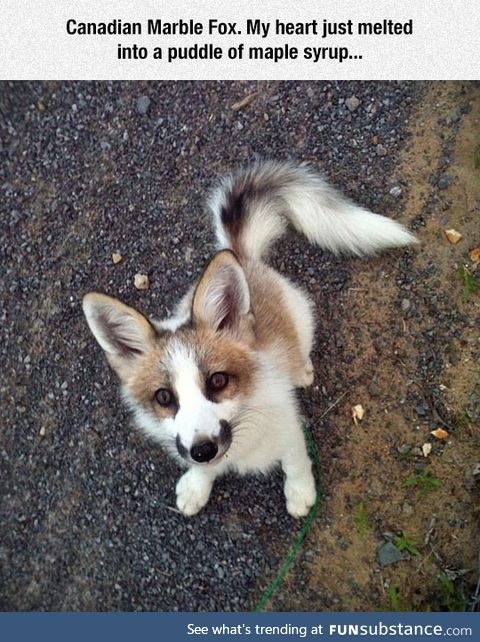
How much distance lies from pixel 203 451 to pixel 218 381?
226 millimetres

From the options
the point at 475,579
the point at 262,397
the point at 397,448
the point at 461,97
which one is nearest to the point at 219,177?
the point at 461,97

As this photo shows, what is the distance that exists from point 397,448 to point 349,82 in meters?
1.56

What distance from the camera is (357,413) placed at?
91.5 inches

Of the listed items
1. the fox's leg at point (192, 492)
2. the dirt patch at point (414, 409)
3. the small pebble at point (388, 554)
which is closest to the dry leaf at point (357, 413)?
the dirt patch at point (414, 409)

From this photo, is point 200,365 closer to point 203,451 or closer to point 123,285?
point 203,451

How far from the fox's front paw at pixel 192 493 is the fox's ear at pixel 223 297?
0.77 m

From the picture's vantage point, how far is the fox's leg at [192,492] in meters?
2.32

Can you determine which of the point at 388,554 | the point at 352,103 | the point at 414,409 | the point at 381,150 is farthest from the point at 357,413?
the point at 352,103

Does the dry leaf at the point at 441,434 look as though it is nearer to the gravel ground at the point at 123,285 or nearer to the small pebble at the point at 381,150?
the gravel ground at the point at 123,285

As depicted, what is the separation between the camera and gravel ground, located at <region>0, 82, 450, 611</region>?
2.39 metres

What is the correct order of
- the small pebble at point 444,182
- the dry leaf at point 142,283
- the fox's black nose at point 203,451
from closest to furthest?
the fox's black nose at point 203,451
the small pebble at point 444,182
the dry leaf at point 142,283

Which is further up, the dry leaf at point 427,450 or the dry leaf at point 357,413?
the dry leaf at point 357,413

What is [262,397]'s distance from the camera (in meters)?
1.84

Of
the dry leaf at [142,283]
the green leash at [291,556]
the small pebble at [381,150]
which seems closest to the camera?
the green leash at [291,556]
